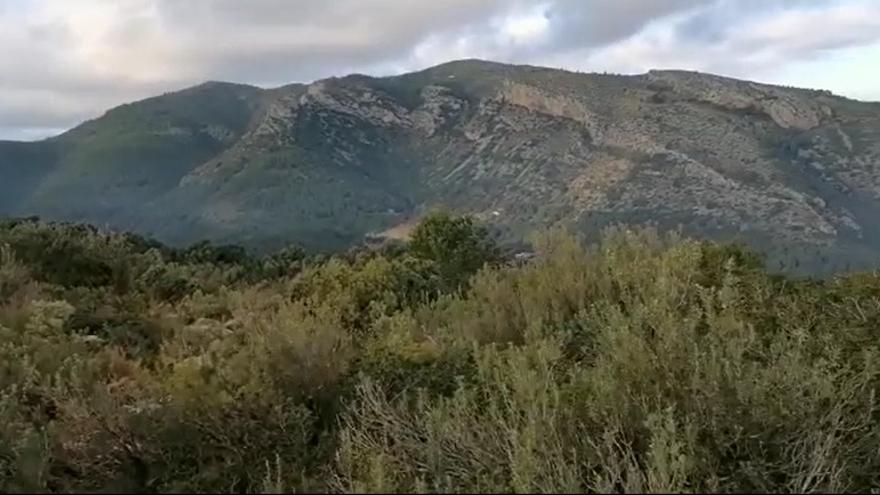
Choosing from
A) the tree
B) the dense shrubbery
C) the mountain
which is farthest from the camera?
the mountain

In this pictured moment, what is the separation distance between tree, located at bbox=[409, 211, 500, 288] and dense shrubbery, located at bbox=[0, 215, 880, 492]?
7.68 metres

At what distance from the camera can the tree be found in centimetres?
1636

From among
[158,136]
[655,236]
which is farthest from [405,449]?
[158,136]

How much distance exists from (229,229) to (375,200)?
837 inches

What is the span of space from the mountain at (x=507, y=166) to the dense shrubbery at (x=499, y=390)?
56396mm

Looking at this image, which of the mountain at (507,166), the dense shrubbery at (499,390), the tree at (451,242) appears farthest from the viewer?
the mountain at (507,166)

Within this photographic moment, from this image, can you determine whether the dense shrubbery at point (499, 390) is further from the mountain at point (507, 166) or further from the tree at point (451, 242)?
the mountain at point (507, 166)

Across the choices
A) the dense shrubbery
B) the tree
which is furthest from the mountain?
the dense shrubbery

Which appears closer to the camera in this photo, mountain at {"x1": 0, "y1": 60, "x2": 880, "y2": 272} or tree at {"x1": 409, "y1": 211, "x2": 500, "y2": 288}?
tree at {"x1": 409, "y1": 211, "x2": 500, "y2": 288}

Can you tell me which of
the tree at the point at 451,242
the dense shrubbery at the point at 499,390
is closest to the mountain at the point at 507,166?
the tree at the point at 451,242

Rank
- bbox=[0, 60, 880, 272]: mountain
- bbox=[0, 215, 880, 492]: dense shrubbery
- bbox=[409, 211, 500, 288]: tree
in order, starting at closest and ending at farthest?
bbox=[0, 215, 880, 492]: dense shrubbery
bbox=[409, 211, 500, 288]: tree
bbox=[0, 60, 880, 272]: mountain

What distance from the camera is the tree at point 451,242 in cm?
Answer: 1636

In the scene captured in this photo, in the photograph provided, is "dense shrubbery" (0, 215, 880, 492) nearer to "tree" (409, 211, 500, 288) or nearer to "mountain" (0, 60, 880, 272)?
"tree" (409, 211, 500, 288)

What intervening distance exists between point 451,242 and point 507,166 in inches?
3726
